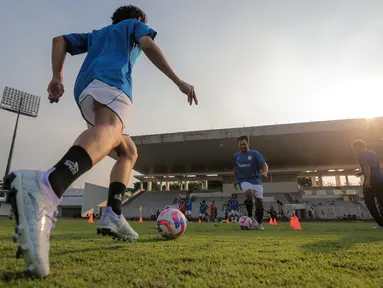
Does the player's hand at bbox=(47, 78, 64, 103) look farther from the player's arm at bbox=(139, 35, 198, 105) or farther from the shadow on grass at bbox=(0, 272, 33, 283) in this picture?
the shadow on grass at bbox=(0, 272, 33, 283)

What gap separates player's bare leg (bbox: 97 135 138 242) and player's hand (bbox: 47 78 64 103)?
643 mm

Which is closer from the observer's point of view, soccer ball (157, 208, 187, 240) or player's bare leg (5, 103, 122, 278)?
player's bare leg (5, 103, 122, 278)

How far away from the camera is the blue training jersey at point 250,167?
19.8ft

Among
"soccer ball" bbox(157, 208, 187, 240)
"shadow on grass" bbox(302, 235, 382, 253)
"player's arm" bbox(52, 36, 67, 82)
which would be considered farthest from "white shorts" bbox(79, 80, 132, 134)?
"shadow on grass" bbox(302, 235, 382, 253)

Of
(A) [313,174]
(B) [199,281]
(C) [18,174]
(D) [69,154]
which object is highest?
(A) [313,174]

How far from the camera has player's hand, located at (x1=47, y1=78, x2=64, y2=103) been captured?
197 centimetres

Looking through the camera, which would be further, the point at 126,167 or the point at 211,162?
the point at 211,162

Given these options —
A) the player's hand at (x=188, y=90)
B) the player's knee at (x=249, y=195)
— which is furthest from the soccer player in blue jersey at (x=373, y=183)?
the player's hand at (x=188, y=90)

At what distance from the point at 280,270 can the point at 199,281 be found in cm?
47

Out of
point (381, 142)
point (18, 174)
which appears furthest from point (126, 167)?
point (381, 142)

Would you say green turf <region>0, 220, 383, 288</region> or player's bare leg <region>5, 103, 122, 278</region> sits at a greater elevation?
player's bare leg <region>5, 103, 122, 278</region>

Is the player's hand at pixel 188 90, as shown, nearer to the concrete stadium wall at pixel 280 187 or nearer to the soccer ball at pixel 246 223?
the soccer ball at pixel 246 223

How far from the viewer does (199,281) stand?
1063 mm

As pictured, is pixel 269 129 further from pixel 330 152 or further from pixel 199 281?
pixel 199 281
